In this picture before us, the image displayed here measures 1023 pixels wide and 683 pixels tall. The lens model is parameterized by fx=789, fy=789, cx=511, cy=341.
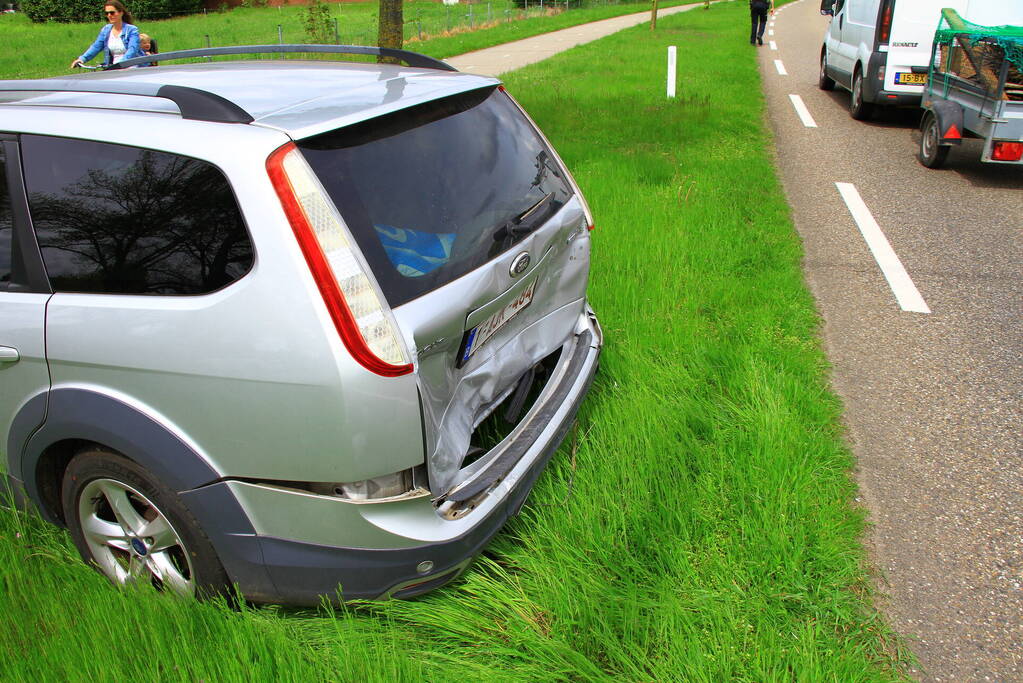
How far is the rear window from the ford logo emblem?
0.06 meters

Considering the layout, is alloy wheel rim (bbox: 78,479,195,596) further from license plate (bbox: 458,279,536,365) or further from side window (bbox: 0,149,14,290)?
license plate (bbox: 458,279,536,365)

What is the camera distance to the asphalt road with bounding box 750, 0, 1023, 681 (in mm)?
2568

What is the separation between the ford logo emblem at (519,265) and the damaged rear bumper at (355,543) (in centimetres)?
69

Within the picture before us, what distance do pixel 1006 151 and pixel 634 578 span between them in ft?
23.4

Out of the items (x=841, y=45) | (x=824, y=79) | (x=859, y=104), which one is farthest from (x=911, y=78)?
→ (x=824, y=79)

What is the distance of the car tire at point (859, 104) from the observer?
36.9 ft

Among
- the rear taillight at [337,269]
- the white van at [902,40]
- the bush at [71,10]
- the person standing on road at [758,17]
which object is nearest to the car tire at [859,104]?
the white van at [902,40]

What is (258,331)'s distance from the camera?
2057 mm

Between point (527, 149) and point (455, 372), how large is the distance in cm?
111

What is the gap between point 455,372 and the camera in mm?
2402

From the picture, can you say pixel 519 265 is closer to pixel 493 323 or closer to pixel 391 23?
pixel 493 323

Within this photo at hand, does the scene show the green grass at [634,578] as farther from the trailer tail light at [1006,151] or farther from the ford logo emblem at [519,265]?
the trailer tail light at [1006,151]

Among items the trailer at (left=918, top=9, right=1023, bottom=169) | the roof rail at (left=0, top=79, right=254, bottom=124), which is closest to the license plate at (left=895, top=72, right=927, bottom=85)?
the trailer at (left=918, top=9, right=1023, bottom=169)

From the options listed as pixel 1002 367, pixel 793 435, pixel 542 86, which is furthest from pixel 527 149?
pixel 542 86
